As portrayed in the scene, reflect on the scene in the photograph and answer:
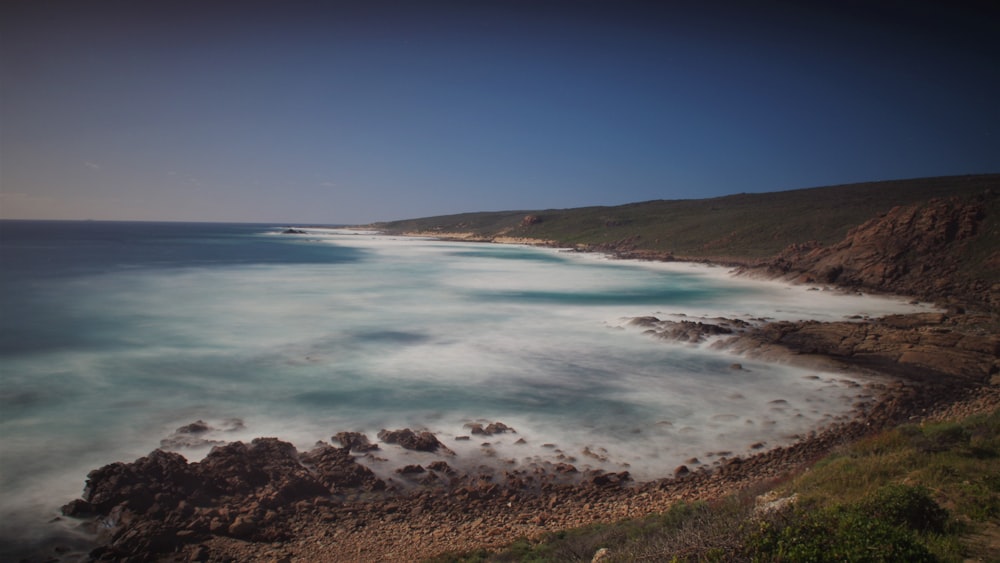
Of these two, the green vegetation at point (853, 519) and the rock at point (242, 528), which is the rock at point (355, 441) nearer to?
the rock at point (242, 528)

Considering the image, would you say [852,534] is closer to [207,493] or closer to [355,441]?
[355,441]

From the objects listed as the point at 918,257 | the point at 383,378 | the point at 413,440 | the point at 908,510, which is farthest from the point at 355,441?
the point at 918,257

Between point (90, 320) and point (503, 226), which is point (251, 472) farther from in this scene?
point (503, 226)

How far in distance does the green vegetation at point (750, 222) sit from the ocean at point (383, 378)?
24.9 meters

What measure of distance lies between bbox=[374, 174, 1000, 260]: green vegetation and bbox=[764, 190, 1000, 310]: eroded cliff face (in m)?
1.49

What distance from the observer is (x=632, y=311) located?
95.0 ft

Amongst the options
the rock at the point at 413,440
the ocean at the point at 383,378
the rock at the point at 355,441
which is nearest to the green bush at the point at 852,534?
the ocean at the point at 383,378

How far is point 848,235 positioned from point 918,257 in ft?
23.4

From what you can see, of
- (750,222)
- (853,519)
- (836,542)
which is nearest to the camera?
(836,542)

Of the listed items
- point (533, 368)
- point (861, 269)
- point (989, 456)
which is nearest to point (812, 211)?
point (861, 269)

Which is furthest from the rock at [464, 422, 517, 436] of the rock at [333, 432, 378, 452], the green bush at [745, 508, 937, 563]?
the green bush at [745, 508, 937, 563]

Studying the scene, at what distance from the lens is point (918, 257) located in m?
35.9

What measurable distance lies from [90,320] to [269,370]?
49.7ft

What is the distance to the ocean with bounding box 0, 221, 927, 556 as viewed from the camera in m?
11.6
